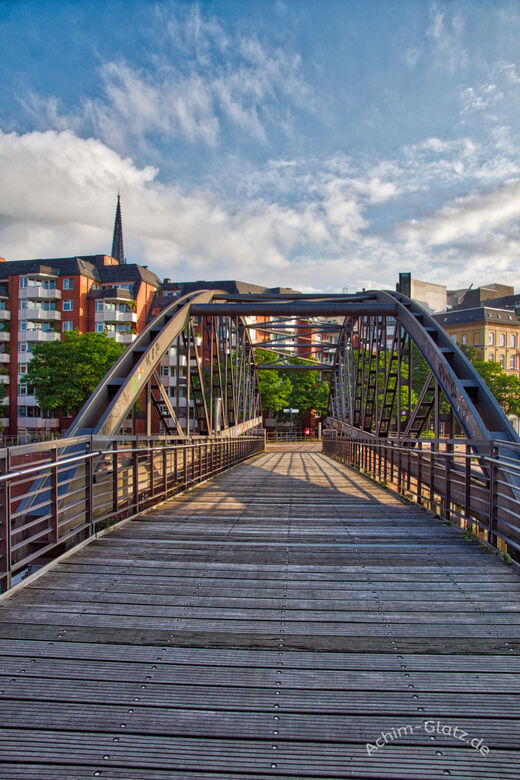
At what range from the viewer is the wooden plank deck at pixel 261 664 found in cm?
199

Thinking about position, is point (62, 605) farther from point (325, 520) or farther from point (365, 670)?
point (325, 520)

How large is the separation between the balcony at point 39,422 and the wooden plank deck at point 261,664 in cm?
4022

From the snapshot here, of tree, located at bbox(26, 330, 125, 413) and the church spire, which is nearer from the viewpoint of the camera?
tree, located at bbox(26, 330, 125, 413)

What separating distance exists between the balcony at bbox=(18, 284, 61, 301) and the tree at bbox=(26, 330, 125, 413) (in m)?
9.87

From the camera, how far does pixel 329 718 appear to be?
7.24ft

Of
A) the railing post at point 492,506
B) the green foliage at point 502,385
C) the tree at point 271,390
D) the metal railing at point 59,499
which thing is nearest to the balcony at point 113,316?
the tree at point 271,390

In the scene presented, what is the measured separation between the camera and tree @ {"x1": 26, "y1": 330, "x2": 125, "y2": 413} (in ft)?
116

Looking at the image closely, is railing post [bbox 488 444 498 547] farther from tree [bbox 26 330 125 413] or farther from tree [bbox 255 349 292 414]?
tree [bbox 255 349 292 414]

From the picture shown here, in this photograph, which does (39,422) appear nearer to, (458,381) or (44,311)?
(44,311)

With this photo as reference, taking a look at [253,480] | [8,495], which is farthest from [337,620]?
[253,480]

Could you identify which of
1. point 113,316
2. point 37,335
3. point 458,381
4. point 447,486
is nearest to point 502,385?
point 113,316

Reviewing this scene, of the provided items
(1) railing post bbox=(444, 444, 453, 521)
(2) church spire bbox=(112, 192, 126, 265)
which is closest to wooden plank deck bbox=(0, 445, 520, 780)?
(1) railing post bbox=(444, 444, 453, 521)

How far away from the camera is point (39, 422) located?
41.8m

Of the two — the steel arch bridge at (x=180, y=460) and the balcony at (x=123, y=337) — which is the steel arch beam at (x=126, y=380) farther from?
the balcony at (x=123, y=337)
